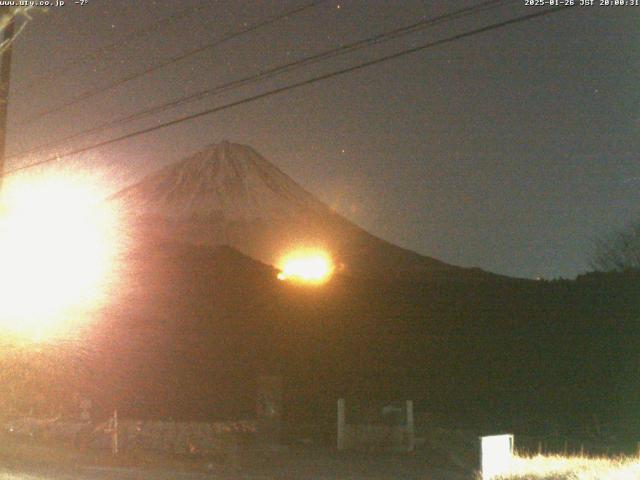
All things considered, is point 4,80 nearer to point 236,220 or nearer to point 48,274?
point 48,274

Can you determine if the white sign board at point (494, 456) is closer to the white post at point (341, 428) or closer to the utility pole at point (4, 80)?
the white post at point (341, 428)

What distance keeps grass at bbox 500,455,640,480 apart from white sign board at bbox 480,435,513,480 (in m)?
0.18

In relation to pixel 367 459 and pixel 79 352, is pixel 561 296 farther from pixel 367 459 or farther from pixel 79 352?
pixel 79 352

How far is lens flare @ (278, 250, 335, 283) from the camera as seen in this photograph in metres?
27.5

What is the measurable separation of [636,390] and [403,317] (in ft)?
24.0

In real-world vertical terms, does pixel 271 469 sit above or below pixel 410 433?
below

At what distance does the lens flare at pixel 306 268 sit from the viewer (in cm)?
2752

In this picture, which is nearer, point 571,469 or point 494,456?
point 571,469

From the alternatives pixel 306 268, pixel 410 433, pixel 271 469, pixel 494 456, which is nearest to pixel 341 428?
pixel 410 433

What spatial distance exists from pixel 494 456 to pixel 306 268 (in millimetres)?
22577

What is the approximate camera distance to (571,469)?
13.4 m

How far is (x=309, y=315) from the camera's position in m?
26.4

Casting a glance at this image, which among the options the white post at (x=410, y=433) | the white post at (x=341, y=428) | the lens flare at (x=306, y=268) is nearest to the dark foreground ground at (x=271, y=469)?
the white post at (x=410, y=433)

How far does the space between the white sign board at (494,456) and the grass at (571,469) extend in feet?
0.59
